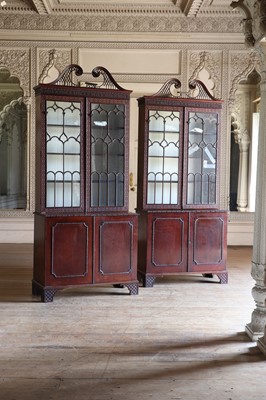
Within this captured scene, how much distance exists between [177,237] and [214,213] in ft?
1.77

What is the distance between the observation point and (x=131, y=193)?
9.02m

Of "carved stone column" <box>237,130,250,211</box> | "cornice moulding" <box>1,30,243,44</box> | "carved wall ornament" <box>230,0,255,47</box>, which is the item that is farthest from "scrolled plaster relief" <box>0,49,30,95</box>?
"carved wall ornament" <box>230,0,255,47</box>

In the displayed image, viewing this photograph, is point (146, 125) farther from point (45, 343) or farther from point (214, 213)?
point (45, 343)

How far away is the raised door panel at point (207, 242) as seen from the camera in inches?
240

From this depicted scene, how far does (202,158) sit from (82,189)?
164cm

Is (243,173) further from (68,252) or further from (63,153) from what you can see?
(68,252)

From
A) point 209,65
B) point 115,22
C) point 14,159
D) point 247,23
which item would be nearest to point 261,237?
point 247,23

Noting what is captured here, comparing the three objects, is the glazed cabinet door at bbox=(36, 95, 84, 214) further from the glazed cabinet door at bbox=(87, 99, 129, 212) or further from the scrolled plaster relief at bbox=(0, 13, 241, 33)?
the scrolled plaster relief at bbox=(0, 13, 241, 33)

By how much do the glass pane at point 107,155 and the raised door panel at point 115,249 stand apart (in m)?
0.21

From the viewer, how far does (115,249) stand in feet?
18.0

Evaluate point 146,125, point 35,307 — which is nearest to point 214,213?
point 146,125

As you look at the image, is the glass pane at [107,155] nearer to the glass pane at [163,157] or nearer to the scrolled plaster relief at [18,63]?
the glass pane at [163,157]

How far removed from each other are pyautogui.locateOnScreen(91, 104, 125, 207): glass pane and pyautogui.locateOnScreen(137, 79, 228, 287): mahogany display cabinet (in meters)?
0.49

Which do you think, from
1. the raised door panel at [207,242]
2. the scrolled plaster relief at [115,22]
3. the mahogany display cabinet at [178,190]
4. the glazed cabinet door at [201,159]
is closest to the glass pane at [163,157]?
the mahogany display cabinet at [178,190]
